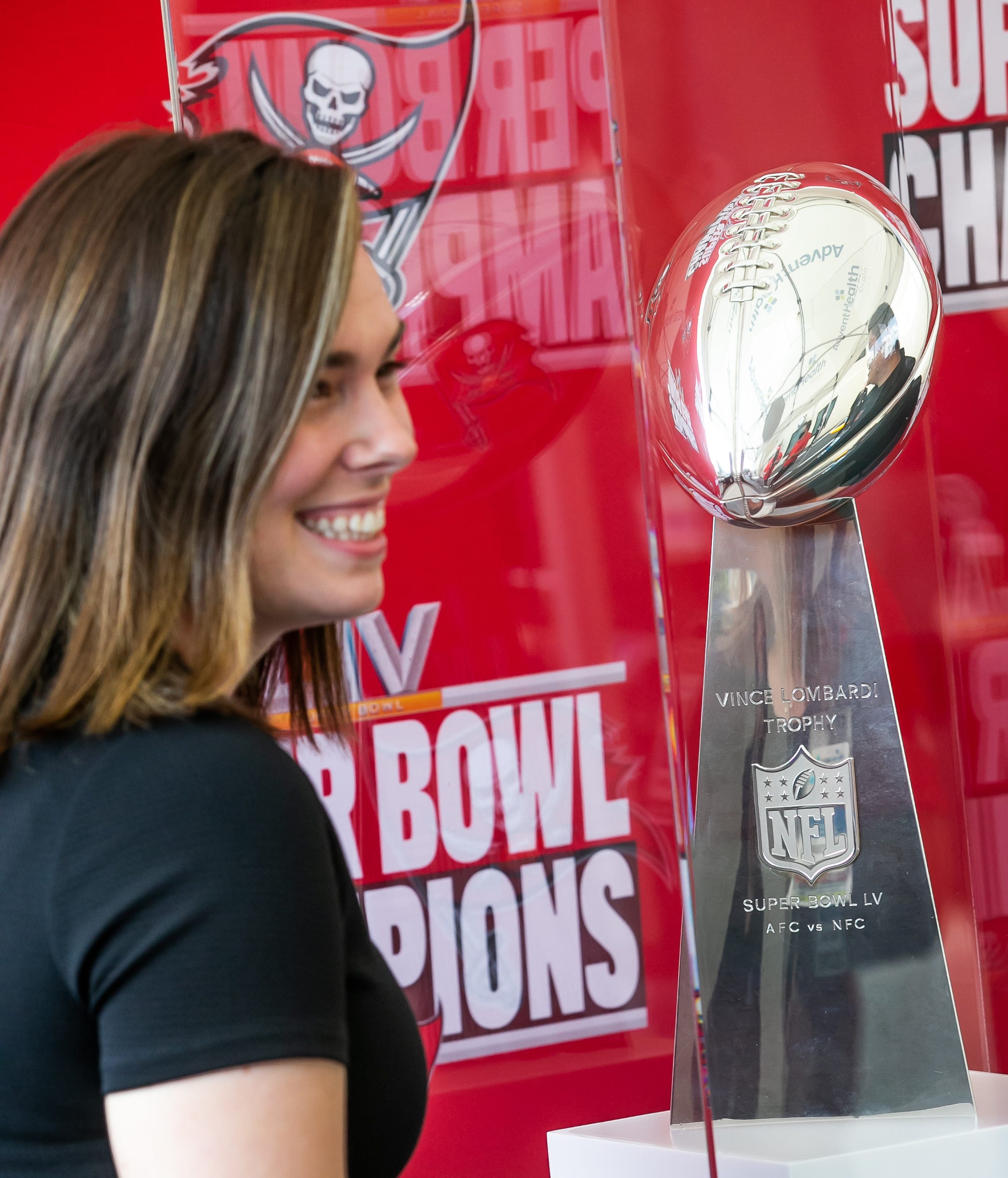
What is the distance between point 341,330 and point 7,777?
32 centimetres

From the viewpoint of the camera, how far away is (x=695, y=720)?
4.42ft

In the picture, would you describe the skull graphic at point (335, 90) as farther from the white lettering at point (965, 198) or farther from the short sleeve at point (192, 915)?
the short sleeve at point (192, 915)

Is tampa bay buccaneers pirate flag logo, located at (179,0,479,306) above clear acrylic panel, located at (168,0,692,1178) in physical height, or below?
Answer: above

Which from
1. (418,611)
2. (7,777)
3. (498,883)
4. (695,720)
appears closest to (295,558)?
(7,777)

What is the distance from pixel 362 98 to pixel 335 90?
0.03 meters

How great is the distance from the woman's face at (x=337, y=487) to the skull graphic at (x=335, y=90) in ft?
2.33

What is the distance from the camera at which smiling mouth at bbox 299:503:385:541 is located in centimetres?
82

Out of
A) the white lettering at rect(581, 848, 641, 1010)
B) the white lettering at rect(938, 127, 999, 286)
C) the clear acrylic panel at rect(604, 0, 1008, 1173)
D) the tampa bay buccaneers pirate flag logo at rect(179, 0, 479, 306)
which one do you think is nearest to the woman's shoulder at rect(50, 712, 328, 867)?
the clear acrylic panel at rect(604, 0, 1008, 1173)

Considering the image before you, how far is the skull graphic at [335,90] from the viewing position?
148 centimetres

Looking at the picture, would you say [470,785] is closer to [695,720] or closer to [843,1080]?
[695,720]

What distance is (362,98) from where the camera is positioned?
1.50 meters

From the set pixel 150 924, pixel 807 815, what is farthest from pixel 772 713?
pixel 150 924

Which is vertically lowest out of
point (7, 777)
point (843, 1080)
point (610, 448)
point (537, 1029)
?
point (537, 1029)

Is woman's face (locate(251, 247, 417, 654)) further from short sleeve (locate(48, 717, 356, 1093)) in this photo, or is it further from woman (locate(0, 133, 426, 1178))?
short sleeve (locate(48, 717, 356, 1093))
